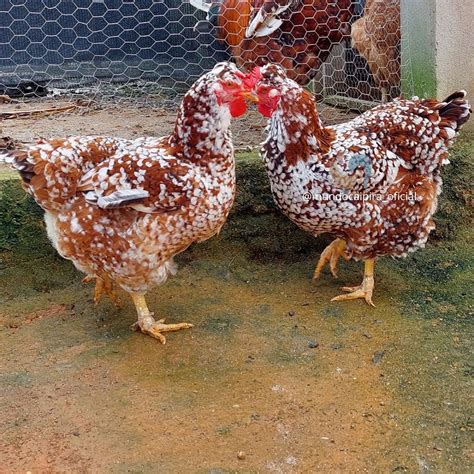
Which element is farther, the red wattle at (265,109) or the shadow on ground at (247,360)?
the red wattle at (265,109)

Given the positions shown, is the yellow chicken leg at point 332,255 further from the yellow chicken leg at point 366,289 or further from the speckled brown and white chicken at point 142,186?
the speckled brown and white chicken at point 142,186

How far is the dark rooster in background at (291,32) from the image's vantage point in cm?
384

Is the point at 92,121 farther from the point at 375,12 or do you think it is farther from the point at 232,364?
the point at 232,364

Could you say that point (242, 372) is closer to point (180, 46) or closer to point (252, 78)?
point (252, 78)

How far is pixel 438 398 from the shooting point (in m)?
2.23

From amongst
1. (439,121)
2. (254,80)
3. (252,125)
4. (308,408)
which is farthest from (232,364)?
(252,125)

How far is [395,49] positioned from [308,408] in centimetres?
248

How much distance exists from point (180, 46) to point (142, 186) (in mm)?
2601

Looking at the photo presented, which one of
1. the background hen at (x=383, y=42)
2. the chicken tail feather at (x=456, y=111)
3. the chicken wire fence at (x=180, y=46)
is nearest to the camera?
the chicken tail feather at (x=456, y=111)

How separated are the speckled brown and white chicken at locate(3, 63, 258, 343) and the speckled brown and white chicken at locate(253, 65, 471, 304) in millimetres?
269

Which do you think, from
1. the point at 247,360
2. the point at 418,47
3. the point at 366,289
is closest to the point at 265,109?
the point at 366,289

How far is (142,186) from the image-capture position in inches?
96.1

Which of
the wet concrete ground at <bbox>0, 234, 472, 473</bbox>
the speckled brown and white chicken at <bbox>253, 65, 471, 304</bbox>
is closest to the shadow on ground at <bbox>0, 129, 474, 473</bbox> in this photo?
the wet concrete ground at <bbox>0, 234, 472, 473</bbox>

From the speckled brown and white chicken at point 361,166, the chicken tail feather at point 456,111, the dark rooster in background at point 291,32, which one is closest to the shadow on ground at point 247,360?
the speckled brown and white chicken at point 361,166
